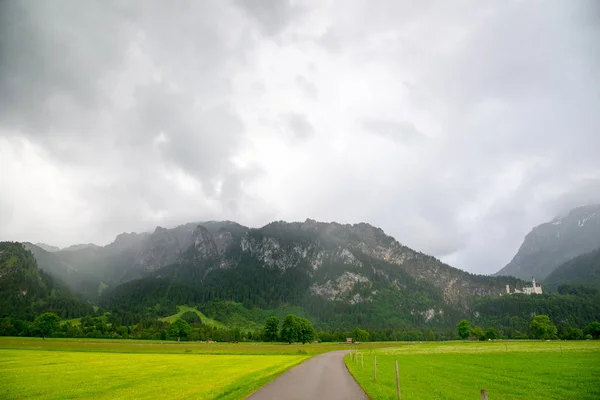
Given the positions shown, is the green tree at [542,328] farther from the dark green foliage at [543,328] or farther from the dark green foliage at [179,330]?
the dark green foliage at [179,330]

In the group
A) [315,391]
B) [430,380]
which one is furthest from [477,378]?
[315,391]

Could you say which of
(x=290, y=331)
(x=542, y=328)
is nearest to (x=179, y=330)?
(x=290, y=331)

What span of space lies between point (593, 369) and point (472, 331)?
162868 millimetres

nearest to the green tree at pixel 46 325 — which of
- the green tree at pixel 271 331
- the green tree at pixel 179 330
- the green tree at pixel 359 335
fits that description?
the green tree at pixel 179 330

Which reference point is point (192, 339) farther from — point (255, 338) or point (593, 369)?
point (593, 369)

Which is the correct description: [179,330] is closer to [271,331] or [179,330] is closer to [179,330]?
[179,330]

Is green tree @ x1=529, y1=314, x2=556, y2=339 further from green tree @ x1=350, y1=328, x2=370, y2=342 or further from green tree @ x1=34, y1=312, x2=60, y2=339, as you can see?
green tree @ x1=34, y1=312, x2=60, y2=339

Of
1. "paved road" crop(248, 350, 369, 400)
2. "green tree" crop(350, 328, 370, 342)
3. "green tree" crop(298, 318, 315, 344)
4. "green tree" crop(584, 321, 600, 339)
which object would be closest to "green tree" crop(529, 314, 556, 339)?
"green tree" crop(584, 321, 600, 339)

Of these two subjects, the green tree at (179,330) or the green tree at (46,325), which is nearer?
the green tree at (46,325)

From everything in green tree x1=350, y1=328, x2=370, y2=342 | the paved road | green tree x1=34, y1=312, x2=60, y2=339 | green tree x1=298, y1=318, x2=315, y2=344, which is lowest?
green tree x1=350, y1=328, x2=370, y2=342

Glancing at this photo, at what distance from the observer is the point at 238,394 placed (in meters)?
22.5

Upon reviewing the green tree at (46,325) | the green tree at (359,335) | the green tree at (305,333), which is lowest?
the green tree at (359,335)

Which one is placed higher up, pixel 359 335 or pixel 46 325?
pixel 46 325

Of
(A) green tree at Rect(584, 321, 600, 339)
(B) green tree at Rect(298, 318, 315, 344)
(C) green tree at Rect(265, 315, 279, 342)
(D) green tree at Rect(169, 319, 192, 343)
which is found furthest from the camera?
(D) green tree at Rect(169, 319, 192, 343)
